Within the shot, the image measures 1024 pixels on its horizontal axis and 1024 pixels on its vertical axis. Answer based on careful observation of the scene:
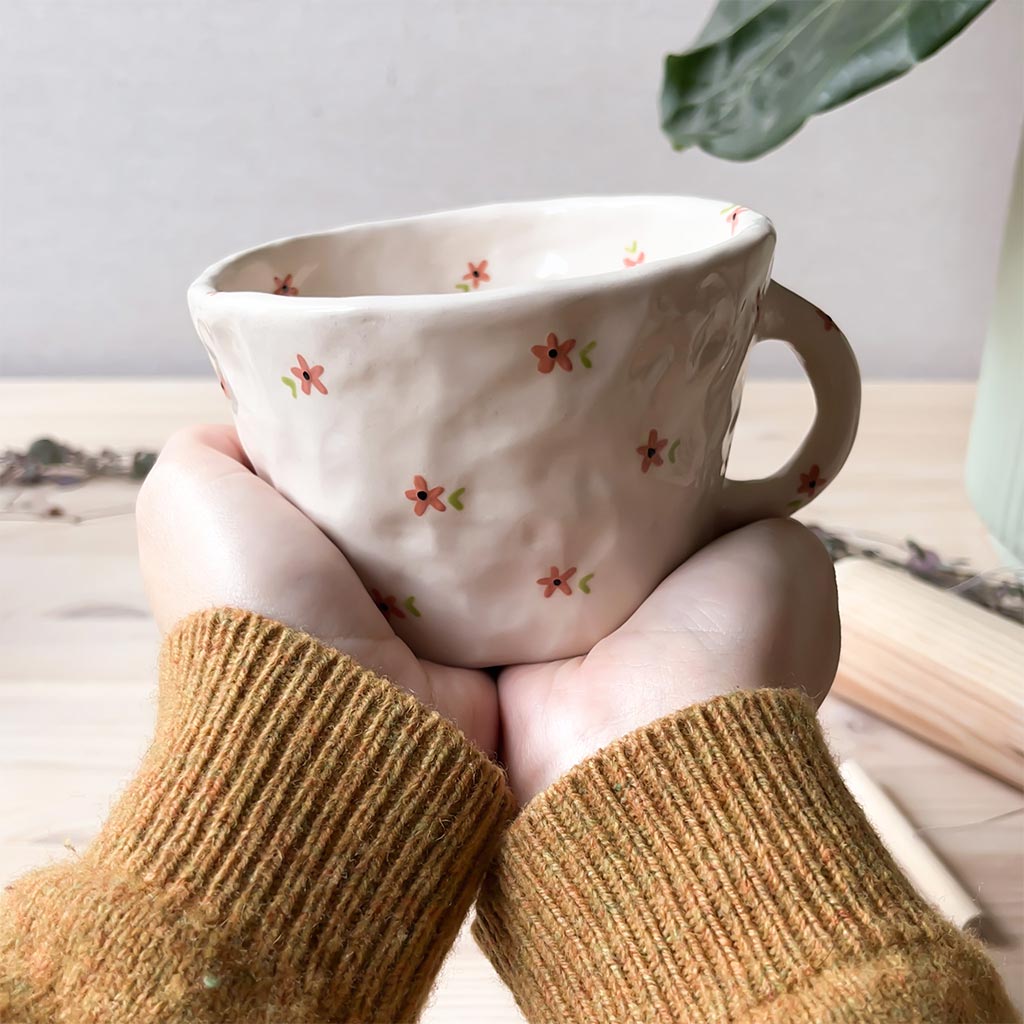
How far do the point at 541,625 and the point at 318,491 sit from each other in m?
0.08

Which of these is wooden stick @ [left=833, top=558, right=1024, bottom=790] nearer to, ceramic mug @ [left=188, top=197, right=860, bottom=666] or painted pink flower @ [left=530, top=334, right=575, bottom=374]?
ceramic mug @ [left=188, top=197, right=860, bottom=666]

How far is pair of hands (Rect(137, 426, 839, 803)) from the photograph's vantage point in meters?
0.29

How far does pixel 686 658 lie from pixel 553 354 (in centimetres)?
10

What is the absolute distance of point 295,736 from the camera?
0.27 metres

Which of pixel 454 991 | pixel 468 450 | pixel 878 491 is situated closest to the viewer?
pixel 468 450

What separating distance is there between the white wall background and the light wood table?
4.3 inches

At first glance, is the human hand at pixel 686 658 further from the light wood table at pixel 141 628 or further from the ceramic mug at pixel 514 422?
the light wood table at pixel 141 628

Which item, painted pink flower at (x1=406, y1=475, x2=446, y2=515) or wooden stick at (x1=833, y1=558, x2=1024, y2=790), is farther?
wooden stick at (x1=833, y1=558, x2=1024, y2=790)

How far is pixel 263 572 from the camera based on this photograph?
0.29 meters

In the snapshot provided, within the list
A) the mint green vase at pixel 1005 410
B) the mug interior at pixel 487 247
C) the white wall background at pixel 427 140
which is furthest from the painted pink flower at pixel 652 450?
the white wall background at pixel 427 140

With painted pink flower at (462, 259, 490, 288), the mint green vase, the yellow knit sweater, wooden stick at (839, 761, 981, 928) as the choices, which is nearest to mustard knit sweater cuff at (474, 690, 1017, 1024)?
the yellow knit sweater

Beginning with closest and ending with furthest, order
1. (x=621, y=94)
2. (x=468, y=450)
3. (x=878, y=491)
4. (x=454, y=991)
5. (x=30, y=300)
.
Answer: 1. (x=468, y=450)
2. (x=454, y=991)
3. (x=878, y=491)
4. (x=621, y=94)
5. (x=30, y=300)

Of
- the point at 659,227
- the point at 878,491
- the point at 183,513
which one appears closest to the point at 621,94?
the point at 878,491

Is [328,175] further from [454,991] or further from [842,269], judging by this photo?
[454,991]
